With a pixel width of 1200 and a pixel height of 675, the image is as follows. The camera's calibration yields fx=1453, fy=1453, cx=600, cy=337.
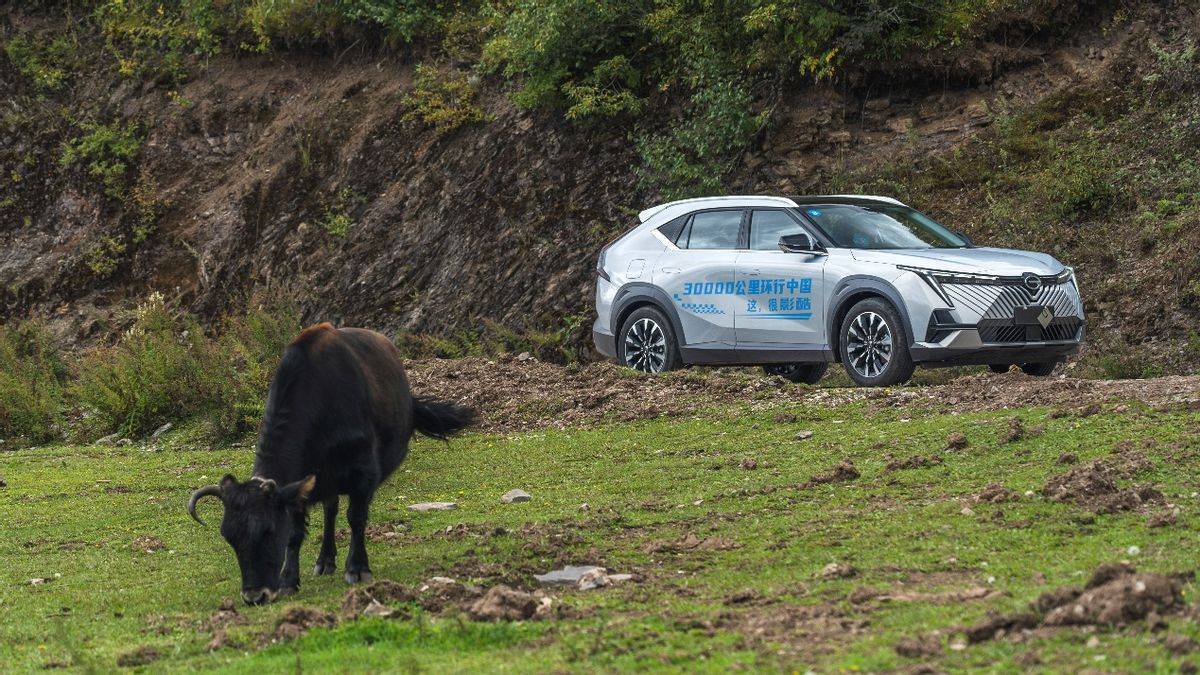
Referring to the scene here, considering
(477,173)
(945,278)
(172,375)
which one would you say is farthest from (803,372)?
(477,173)

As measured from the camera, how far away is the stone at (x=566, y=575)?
25.8 feet

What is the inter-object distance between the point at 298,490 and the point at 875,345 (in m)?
7.91

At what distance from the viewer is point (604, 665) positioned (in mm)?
5789

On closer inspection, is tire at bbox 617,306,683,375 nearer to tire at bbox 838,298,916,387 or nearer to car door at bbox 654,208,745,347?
car door at bbox 654,208,745,347

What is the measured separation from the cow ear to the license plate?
8.08 metres

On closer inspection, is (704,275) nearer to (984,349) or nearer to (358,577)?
(984,349)

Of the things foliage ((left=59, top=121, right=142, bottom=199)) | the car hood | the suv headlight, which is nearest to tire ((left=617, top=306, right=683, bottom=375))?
the car hood

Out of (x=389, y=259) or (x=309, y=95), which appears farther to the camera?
(x=309, y=95)

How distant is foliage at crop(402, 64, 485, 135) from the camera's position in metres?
25.5

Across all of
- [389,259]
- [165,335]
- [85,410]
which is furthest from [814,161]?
[85,410]

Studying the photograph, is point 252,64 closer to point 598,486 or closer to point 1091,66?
point 1091,66

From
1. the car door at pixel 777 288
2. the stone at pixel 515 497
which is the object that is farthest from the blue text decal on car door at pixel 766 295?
the stone at pixel 515 497

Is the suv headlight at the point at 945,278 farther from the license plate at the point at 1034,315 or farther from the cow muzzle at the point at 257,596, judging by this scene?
the cow muzzle at the point at 257,596

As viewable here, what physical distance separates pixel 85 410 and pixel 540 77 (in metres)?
8.85
